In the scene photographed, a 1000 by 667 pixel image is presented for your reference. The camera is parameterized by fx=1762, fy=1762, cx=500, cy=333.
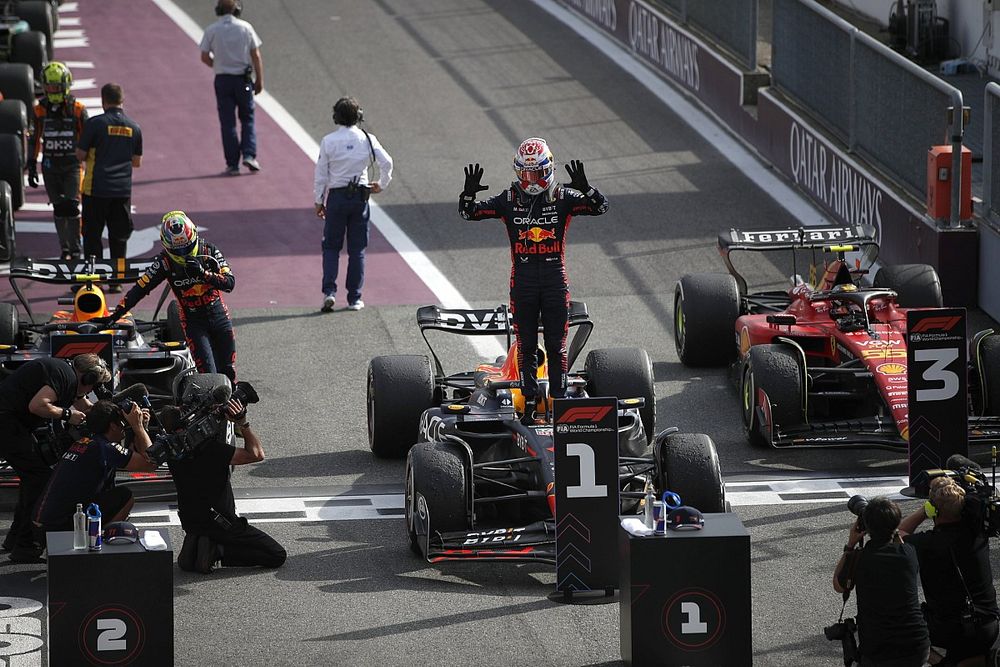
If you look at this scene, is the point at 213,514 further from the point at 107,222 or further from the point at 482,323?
the point at 107,222

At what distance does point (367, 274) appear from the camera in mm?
18938

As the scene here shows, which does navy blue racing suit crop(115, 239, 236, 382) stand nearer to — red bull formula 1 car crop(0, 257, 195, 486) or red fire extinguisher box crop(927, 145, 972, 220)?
red bull formula 1 car crop(0, 257, 195, 486)

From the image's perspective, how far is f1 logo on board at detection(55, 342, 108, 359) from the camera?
13023 mm

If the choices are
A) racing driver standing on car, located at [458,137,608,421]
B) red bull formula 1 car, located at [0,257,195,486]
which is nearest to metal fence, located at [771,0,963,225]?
racing driver standing on car, located at [458,137,608,421]

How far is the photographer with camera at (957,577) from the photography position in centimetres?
886

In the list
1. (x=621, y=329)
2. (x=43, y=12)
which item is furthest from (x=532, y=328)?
(x=43, y=12)

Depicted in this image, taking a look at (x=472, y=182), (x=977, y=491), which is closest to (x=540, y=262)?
(x=472, y=182)

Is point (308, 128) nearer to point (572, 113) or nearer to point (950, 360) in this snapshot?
point (572, 113)

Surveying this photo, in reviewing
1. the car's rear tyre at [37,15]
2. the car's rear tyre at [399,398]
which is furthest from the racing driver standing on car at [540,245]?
the car's rear tyre at [37,15]

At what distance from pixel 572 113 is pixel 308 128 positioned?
3.63 m

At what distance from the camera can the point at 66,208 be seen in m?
18.7

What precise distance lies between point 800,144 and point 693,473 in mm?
10593

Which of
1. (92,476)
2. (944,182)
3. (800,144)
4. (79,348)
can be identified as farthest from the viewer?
(800,144)

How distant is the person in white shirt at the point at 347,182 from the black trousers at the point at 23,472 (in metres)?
5.60
